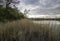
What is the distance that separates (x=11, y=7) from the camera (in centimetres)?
1214

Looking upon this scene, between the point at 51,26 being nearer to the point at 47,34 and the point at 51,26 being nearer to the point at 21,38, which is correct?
the point at 47,34

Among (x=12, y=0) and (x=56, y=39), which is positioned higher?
(x=12, y=0)

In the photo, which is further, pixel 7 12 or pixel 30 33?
pixel 7 12

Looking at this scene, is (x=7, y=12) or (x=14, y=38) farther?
(x=7, y=12)

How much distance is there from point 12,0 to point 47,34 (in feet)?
18.9

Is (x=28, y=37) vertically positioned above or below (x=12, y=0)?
below

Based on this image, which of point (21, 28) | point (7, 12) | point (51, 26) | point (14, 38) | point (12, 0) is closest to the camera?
point (14, 38)

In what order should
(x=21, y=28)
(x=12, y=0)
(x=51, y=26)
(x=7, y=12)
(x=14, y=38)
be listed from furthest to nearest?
(x=12, y=0) → (x=7, y=12) → (x=51, y=26) → (x=21, y=28) → (x=14, y=38)

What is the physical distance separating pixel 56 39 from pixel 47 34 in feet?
1.14

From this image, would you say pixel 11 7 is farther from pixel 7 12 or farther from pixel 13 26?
pixel 13 26

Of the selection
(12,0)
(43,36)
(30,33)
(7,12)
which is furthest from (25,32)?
(12,0)

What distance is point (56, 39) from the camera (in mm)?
6961

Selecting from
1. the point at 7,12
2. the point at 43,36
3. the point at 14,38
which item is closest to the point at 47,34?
the point at 43,36

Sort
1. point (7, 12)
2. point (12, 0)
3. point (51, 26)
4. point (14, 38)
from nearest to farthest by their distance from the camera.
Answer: point (14, 38), point (51, 26), point (7, 12), point (12, 0)
